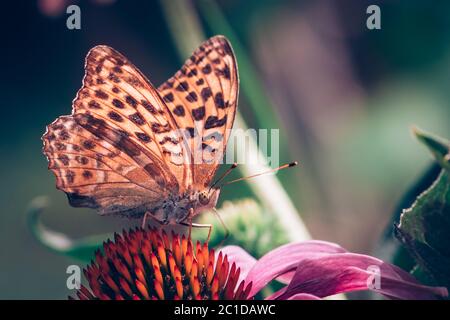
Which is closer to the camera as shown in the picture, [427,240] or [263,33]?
[427,240]

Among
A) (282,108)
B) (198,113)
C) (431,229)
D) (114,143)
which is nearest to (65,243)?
(114,143)

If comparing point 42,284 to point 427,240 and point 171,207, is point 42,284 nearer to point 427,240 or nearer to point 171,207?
point 171,207

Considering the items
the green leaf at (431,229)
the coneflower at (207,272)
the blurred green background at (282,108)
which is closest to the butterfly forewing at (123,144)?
the coneflower at (207,272)

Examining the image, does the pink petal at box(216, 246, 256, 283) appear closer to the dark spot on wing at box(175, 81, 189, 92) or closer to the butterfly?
the butterfly

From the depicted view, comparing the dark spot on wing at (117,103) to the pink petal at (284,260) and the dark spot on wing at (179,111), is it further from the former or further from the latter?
the pink petal at (284,260)
